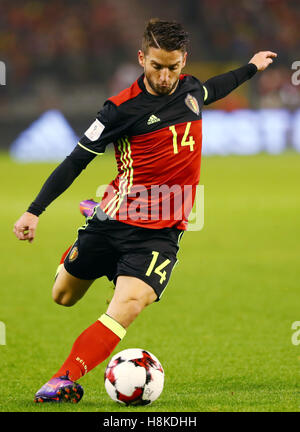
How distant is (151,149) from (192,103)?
1.21ft

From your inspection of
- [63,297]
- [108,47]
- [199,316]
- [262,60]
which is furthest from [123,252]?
[108,47]

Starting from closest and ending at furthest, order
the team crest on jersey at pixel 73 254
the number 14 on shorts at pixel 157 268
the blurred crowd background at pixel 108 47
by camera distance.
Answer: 1. the number 14 on shorts at pixel 157 268
2. the team crest on jersey at pixel 73 254
3. the blurred crowd background at pixel 108 47

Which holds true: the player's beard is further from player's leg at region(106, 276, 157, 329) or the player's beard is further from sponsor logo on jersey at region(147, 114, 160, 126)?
player's leg at region(106, 276, 157, 329)

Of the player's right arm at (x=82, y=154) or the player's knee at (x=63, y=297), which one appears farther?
the player's knee at (x=63, y=297)

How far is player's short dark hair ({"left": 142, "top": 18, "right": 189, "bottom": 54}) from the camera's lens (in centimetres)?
419

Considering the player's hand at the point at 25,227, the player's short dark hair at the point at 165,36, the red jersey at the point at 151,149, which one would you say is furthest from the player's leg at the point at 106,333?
the player's short dark hair at the point at 165,36

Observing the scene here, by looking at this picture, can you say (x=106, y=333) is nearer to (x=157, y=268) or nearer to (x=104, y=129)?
(x=157, y=268)

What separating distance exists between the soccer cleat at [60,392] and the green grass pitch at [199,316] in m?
0.07

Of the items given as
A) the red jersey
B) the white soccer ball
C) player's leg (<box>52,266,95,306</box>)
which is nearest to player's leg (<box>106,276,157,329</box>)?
the white soccer ball

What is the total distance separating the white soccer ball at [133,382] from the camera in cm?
399

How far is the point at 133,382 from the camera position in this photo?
13.1ft

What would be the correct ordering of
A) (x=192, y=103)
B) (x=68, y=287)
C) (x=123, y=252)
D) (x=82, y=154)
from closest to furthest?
(x=82, y=154), (x=123, y=252), (x=192, y=103), (x=68, y=287)

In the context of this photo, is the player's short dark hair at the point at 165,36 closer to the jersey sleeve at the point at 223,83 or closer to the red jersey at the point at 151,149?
the red jersey at the point at 151,149
